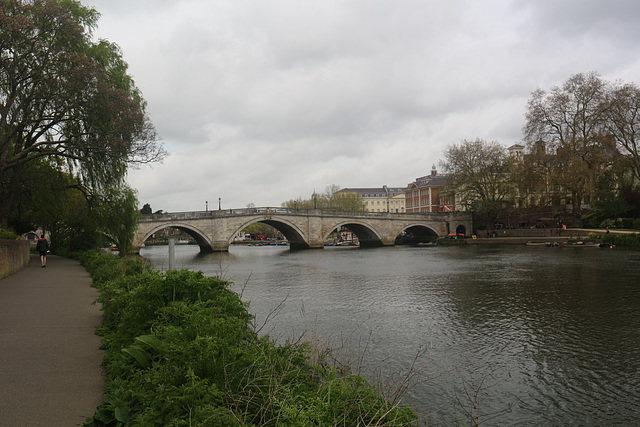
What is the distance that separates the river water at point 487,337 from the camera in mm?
5820

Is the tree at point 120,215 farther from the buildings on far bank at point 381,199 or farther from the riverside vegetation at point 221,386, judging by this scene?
the buildings on far bank at point 381,199

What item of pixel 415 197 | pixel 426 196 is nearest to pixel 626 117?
pixel 426 196

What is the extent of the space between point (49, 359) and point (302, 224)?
154ft

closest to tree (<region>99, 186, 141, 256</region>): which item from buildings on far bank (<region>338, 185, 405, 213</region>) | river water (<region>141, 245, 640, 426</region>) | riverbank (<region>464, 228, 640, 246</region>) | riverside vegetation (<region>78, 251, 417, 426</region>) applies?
river water (<region>141, 245, 640, 426</region>)

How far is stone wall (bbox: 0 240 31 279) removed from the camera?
43.4ft

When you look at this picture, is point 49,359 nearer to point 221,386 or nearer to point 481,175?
point 221,386

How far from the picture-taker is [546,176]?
1795 inches

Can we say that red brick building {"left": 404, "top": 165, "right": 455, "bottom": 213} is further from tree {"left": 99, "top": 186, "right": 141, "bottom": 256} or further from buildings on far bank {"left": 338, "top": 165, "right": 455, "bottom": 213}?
tree {"left": 99, "top": 186, "right": 141, "bottom": 256}

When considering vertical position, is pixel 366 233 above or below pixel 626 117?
below

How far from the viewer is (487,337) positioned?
9039mm

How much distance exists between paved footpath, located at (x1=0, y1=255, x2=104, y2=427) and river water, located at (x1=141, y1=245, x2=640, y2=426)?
2.01m

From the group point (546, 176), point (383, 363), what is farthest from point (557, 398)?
point (546, 176)

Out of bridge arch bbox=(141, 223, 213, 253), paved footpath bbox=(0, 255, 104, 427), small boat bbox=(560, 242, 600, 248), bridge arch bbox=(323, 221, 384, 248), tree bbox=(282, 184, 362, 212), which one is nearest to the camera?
paved footpath bbox=(0, 255, 104, 427)

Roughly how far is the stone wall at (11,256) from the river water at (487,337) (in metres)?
6.87
